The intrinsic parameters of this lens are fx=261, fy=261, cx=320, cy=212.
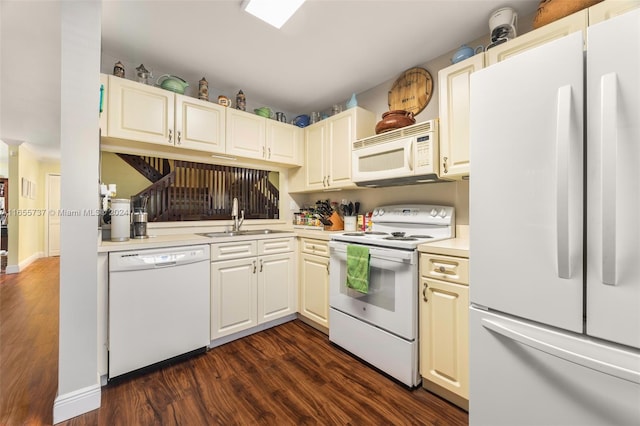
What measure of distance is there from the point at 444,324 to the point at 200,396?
1.49 meters

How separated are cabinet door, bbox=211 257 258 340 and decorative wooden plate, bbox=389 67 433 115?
1.96m

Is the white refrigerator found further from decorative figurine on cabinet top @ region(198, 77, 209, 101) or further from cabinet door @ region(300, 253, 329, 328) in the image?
decorative figurine on cabinet top @ region(198, 77, 209, 101)

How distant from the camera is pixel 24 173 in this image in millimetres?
5055

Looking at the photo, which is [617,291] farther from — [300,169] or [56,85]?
[56,85]

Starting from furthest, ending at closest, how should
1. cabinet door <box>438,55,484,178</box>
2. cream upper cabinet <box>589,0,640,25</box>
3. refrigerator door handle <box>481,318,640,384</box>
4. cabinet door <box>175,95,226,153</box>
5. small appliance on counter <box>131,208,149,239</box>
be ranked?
1. cabinet door <box>175,95,226,153</box>
2. small appliance on counter <box>131,208,149,239</box>
3. cabinet door <box>438,55,484,178</box>
4. cream upper cabinet <box>589,0,640,25</box>
5. refrigerator door handle <box>481,318,640,384</box>

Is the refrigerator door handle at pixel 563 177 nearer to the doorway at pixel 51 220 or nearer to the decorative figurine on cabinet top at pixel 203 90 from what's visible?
the decorative figurine on cabinet top at pixel 203 90

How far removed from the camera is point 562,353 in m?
0.79

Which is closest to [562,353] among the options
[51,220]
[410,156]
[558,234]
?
[558,234]

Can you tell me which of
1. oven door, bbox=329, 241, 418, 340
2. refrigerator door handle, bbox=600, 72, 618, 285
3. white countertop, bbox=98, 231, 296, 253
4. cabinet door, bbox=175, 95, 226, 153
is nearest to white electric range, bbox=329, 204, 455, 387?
oven door, bbox=329, 241, 418, 340

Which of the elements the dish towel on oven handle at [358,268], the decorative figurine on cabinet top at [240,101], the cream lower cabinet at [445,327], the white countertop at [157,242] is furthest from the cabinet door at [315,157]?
the cream lower cabinet at [445,327]

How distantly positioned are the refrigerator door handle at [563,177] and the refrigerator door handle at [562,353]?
0.23 metres

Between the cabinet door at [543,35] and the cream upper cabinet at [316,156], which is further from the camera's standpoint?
the cream upper cabinet at [316,156]

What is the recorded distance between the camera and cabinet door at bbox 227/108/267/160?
2482mm

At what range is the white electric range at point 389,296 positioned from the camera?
5.31 feet
